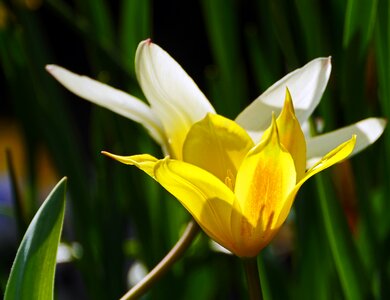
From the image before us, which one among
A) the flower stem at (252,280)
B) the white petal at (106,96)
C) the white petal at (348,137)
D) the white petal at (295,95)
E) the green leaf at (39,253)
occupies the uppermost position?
the white petal at (106,96)

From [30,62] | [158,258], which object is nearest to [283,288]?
[158,258]

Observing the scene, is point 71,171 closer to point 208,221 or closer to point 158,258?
point 158,258

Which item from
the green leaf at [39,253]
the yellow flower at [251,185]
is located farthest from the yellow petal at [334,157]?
the green leaf at [39,253]

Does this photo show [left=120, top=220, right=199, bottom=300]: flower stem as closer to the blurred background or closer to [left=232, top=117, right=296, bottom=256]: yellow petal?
[left=232, top=117, right=296, bottom=256]: yellow petal

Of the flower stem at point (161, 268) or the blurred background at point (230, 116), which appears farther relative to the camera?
the blurred background at point (230, 116)

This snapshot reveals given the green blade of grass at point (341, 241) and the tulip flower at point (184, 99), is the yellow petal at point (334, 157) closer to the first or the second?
the tulip flower at point (184, 99)

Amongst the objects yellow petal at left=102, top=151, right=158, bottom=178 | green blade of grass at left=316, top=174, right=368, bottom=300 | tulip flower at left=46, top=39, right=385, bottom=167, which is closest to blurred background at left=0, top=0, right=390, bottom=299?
green blade of grass at left=316, top=174, right=368, bottom=300

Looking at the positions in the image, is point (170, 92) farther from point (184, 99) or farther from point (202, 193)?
point (202, 193)
